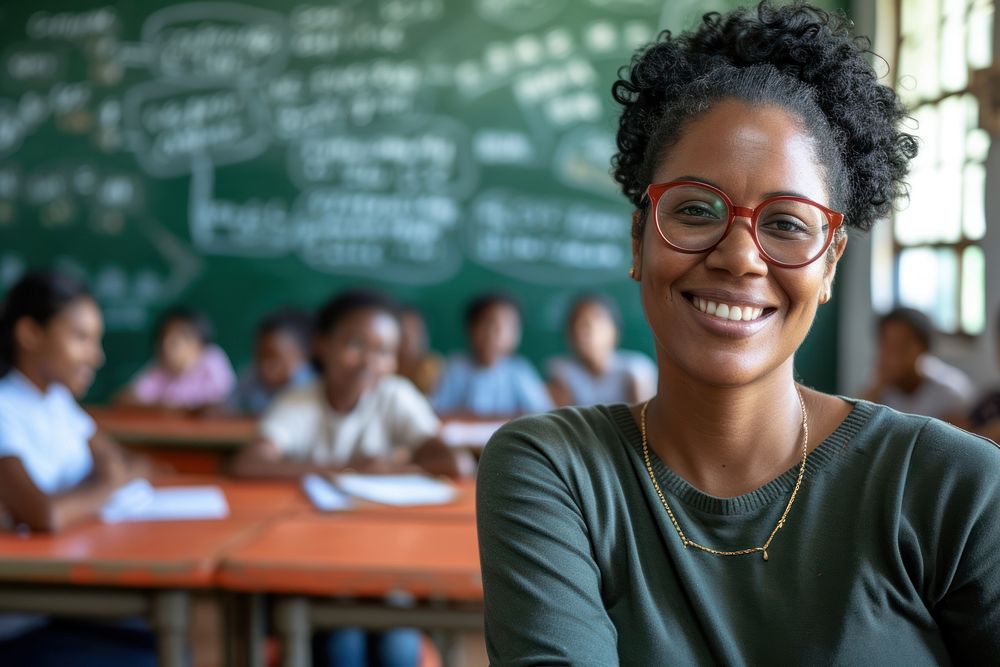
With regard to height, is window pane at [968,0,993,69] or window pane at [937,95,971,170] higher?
window pane at [968,0,993,69]

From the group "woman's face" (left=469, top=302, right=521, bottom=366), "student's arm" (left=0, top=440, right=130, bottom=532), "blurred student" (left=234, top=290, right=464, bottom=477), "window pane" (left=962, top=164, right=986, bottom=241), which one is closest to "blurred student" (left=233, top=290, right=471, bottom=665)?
"blurred student" (left=234, top=290, right=464, bottom=477)

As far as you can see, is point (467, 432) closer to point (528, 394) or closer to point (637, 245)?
point (528, 394)

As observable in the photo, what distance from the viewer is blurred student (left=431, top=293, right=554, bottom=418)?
4672 mm

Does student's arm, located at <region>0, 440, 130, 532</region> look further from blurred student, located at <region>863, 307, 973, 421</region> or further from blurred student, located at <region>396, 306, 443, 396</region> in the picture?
blurred student, located at <region>863, 307, 973, 421</region>

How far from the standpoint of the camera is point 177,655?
1764mm

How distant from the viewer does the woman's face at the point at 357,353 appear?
3.06m

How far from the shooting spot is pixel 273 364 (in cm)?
480

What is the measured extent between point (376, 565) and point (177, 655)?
0.40m

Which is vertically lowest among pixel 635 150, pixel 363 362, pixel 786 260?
pixel 363 362

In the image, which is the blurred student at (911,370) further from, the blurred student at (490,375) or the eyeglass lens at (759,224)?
the eyeglass lens at (759,224)

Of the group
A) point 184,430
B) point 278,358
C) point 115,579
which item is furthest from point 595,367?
point 115,579

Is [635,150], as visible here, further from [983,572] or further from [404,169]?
[404,169]

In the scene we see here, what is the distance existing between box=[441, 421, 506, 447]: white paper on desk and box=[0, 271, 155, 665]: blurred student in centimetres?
113

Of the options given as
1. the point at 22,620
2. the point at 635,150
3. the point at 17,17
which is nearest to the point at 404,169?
the point at 17,17
